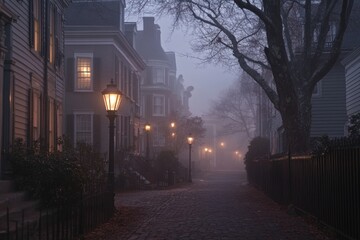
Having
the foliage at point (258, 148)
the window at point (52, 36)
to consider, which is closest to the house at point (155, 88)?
the foliage at point (258, 148)

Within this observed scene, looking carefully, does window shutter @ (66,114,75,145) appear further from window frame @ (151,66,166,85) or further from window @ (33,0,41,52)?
window frame @ (151,66,166,85)

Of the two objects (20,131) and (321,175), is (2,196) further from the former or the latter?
(321,175)

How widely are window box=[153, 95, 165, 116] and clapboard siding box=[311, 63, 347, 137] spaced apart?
29277mm

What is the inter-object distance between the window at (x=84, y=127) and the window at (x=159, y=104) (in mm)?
27977

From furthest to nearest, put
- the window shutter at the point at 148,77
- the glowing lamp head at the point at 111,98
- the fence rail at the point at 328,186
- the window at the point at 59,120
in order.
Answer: the window shutter at the point at 148,77
the window at the point at 59,120
the glowing lamp head at the point at 111,98
the fence rail at the point at 328,186

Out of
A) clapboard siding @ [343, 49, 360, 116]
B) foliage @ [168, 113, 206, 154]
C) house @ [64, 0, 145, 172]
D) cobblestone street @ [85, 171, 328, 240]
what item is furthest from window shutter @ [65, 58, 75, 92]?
foliage @ [168, 113, 206, 154]

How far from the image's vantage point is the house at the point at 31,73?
46.3 feet

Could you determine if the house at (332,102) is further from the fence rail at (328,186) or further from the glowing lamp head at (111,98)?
the glowing lamp head at (111,98)

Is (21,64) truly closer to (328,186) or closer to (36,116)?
(36,116)

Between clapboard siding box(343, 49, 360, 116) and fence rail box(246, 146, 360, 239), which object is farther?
clapboard siding box(343, 49, 360, 116)

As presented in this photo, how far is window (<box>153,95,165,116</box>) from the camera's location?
61.7m

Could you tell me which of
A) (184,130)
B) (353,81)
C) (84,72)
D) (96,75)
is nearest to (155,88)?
(184,130)

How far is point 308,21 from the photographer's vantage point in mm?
22203

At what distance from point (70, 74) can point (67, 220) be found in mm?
24404
